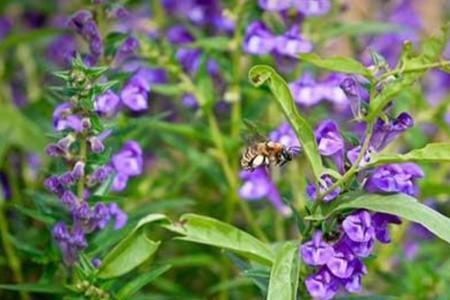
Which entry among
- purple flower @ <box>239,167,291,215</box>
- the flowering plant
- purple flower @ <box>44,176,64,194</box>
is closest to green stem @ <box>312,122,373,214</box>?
the flowering plant

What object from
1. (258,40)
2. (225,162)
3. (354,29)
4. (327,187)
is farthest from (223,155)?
(327,187)

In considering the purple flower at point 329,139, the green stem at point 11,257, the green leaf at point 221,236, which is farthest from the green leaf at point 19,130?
the purple flower at point 329,139

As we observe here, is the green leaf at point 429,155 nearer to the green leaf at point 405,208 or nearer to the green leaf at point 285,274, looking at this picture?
the green leaf at point 405,208

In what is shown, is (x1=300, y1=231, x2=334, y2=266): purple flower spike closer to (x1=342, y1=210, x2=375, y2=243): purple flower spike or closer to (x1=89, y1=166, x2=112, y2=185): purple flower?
(x1=342, y1=210, x2=375, y2=243): purple flower spike

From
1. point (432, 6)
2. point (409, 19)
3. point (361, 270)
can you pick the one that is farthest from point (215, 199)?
point (432, 6)

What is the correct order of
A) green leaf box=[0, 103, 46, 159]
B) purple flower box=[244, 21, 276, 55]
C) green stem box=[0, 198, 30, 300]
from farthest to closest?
green leaf box=[0, 103, 46, 159] → green stem box=[0, 198, 30, 300] → purple flower box=[244, 21, 276, 55]

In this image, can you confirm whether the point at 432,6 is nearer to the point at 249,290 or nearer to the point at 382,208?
the point at 249,290

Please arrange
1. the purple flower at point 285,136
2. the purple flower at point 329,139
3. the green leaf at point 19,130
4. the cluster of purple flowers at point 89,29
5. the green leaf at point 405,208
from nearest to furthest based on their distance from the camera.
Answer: the green leaf at point 405,208 < the purple flower at point 329,139 < the cluster of purple flowers at point 89,29 < the purple flower at point 285,136 < the green leaf at point 19,130
